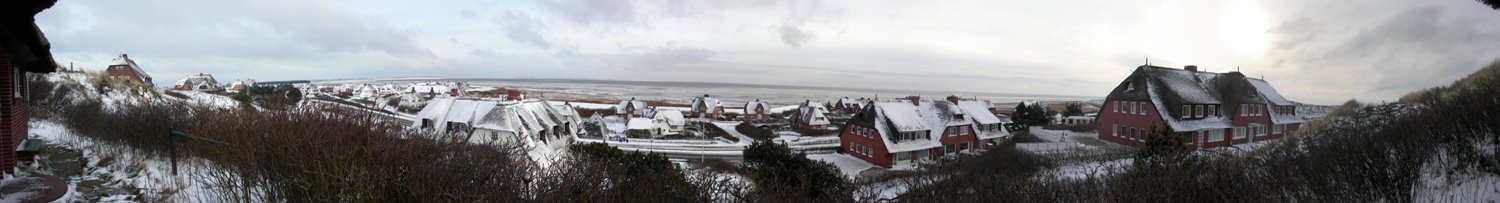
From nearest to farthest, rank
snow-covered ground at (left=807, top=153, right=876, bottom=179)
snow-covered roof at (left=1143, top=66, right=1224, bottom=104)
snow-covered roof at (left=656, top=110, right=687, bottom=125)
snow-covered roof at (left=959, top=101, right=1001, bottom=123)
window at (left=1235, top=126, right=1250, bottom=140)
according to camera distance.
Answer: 1. snow-covered ground at (left=807, top=153, right=876, bottom=179)
2. snow-covered roof at (left=1143, top=66, right=1224, bottom=104)
3. window at (left=1235, top=126, right=1250, bottom=140)
4. snow-covered roof at (left=959, top=101, right=1001, bottom=123)
5. snow-covered roof at (left=656, top=110, right=687, bottom=125)

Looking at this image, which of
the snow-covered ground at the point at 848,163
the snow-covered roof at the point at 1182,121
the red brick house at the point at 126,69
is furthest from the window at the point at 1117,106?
the red brick house at the point at 126,69

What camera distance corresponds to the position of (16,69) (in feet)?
35.7

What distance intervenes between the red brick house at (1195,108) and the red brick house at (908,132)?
7522 mm

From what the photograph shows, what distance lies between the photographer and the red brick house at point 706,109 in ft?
257

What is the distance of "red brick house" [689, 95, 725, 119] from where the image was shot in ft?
257

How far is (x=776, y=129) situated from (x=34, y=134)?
52.3 m

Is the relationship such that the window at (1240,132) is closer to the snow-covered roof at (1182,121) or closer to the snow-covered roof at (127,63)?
the snow-covered roof at (1182,121)

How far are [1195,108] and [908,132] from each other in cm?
1419

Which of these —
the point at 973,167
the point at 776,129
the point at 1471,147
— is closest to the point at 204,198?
the point at 1471,147

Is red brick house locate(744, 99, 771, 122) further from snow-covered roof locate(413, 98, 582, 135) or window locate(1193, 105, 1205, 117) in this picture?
window locate(1193, 105, 1205, 117)

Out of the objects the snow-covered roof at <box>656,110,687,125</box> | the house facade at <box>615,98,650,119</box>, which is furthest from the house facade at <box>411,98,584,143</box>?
the house facade at <box>615,98,650,119</box>

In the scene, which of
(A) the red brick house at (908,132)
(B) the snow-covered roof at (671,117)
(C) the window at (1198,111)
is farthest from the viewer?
(B) the snow-covered roof at (671,117)

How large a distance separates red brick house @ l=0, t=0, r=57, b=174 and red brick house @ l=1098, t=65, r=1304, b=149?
117ft

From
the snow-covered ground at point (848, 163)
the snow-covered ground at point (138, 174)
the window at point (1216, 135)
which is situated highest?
the snow-covered ground at point (138, 174)
